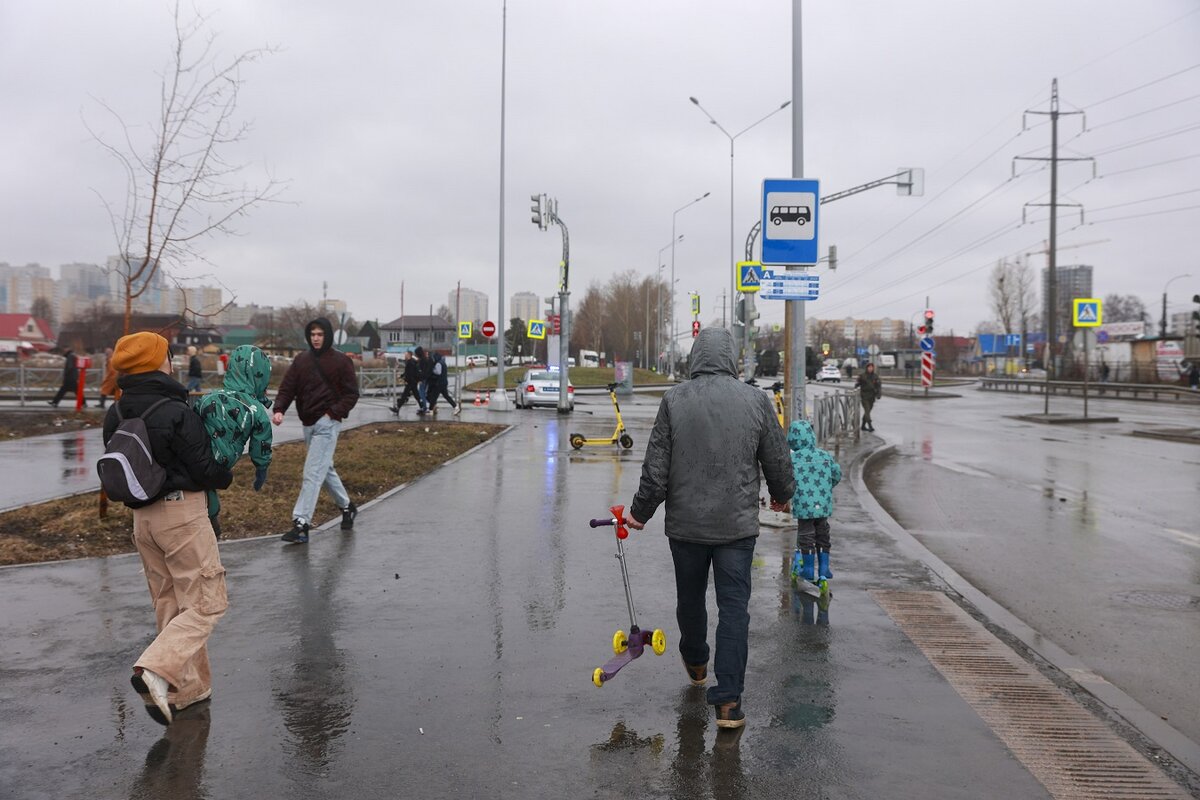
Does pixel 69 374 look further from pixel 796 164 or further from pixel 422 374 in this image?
pixel 796 164

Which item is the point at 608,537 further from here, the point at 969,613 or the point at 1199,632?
the point at 1199,632

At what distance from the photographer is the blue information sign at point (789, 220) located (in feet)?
31.1

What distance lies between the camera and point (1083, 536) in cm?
986

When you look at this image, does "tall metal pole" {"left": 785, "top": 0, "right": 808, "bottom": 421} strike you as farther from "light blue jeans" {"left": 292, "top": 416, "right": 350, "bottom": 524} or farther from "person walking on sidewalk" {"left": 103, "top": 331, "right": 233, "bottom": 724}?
"person walking on sidewalk" {"left": 103, "top": 331, "right": 233, "bottom": 724}

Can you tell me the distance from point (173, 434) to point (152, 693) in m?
1.15

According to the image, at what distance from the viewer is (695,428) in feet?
14.6

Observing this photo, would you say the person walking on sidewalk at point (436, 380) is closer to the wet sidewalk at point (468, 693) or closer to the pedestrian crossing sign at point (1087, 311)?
the wet sidewalk at point (468, 693)

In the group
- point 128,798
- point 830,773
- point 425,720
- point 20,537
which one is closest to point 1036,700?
point 830,773

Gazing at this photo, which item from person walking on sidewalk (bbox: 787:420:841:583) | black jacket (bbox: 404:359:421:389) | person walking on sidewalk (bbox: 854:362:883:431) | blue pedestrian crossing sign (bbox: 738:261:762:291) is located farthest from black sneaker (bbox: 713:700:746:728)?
black jacket (bbox: 404:359:421:389)

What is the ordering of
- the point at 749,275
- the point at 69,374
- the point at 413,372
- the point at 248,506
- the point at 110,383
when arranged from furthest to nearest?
1. the point at 69,374
2. the point at 413,372
3. the point at 749,275
4. the point at 248,506
5. the point at 110,383

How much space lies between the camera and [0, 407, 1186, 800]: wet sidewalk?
3.75 metres

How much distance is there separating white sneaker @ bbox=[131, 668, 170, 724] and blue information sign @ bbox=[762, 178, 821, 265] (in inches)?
280

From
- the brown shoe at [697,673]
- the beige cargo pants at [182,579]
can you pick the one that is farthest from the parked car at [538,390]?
the beige cargo pants at [182,579]

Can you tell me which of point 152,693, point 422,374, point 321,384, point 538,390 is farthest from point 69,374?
point 152,693
